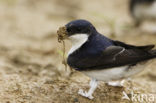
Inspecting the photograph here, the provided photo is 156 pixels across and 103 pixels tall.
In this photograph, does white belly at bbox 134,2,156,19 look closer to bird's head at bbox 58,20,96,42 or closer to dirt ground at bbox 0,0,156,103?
dirt ground at bbox 0,0,156,103

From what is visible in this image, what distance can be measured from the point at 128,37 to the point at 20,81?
2979 mm

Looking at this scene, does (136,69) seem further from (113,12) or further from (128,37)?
(113,12)

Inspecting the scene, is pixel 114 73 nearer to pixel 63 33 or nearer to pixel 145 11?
pixel 63 33

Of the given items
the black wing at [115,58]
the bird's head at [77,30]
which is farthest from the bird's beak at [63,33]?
the black wing at [115,58]

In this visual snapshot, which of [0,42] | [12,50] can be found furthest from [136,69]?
[0,42]

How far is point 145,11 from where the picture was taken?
21.5 feet

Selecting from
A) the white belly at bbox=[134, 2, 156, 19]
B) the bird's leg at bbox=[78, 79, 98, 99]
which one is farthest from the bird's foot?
the white belly at bbox=[134, 2, 156, 19]

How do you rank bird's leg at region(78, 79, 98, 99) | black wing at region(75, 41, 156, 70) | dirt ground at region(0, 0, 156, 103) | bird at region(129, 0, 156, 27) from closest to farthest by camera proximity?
1. black wing at region(75, 41, 156, 70)
2. bird's leg at region(78, 79, 98, 99)
3. dirt ground at region(0, 0, 156, 103)
4. bird at region(129, 0, 156, 27)

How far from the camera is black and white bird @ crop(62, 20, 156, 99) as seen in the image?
318 cm

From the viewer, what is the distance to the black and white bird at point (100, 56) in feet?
10.4

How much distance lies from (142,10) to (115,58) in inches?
141

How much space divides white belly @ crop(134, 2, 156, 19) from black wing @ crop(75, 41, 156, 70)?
10.9 feet

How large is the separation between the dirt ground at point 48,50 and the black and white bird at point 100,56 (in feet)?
0.96

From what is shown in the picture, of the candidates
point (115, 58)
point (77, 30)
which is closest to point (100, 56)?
point (115, 58)
